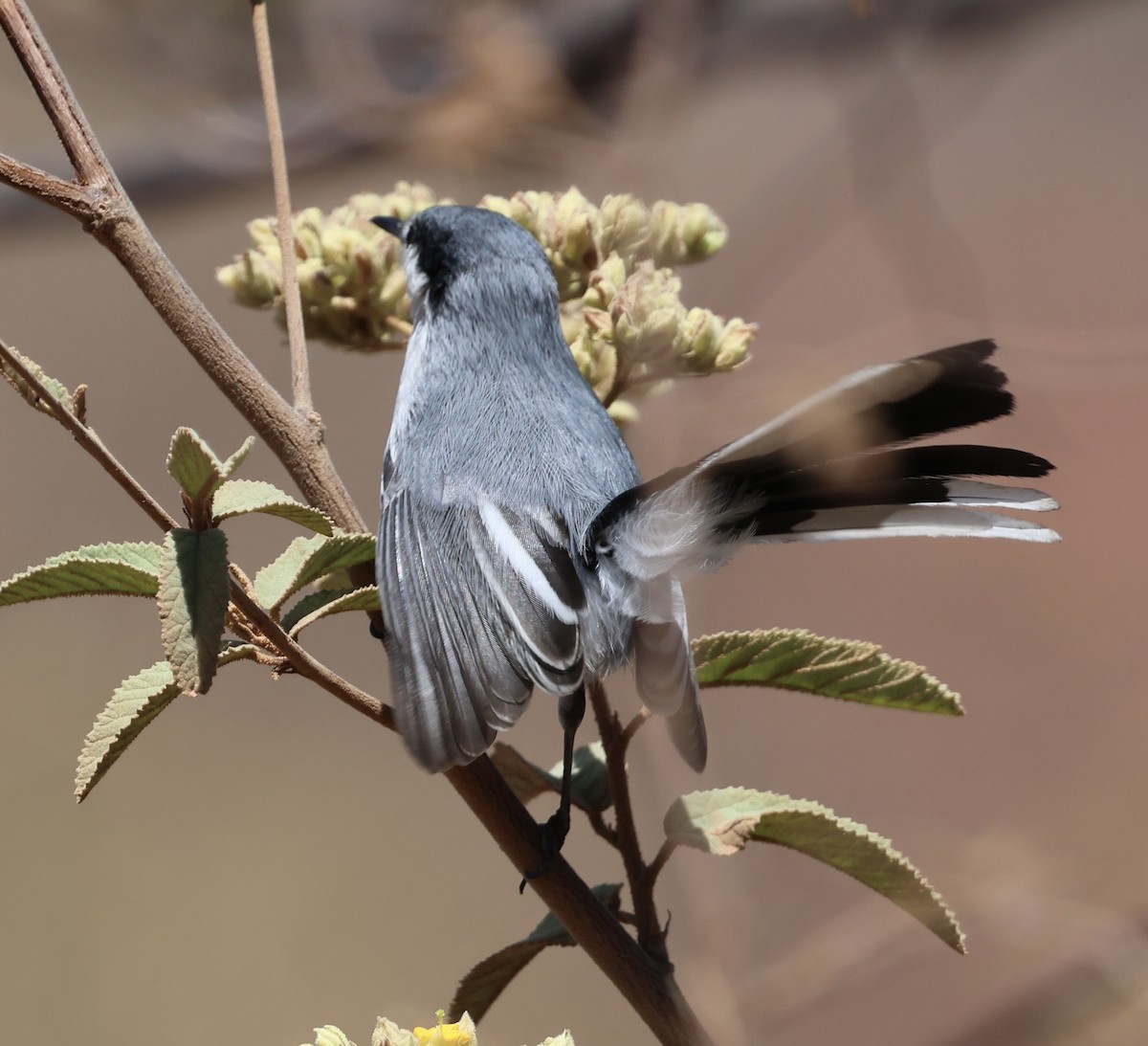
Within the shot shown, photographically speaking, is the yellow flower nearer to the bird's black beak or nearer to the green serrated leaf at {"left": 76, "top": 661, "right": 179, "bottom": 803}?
the green serrated leaf at {"left": 76, "top": 661, "right": 179, "bottom": 803}

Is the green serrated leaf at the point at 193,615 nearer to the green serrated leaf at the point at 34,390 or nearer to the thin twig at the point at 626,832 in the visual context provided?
the green serrated leaf at the point at 34,390

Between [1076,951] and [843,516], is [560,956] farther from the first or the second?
[843,516]

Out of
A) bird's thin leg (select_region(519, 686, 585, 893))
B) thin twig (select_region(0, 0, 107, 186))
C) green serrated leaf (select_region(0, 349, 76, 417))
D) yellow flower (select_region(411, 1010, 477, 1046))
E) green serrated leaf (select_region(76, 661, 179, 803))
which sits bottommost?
yellow flower (select_region(411, 1010, 477, 1046))

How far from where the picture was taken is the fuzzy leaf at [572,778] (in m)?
0.85

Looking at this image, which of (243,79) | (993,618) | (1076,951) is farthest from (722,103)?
(1076,951)

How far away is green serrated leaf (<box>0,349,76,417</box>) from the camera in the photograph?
0.60 m

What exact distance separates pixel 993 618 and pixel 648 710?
315 centimetres

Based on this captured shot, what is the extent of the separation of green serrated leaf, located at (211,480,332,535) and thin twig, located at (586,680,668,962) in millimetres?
229

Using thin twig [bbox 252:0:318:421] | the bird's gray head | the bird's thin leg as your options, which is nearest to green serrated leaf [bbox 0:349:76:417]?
thin twig [bbox 252:0:318:421]

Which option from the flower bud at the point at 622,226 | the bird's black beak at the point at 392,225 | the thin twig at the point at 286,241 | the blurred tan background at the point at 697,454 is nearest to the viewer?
the thin twig at the point at 286,241

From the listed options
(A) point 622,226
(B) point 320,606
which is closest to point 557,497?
(A) point 622,226

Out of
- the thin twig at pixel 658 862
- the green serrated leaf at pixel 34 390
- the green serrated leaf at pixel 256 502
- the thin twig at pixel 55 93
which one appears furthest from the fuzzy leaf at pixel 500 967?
the thin twig at pixel 55 93

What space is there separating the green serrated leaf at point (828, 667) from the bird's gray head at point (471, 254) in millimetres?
507

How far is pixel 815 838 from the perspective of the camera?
778 mm
